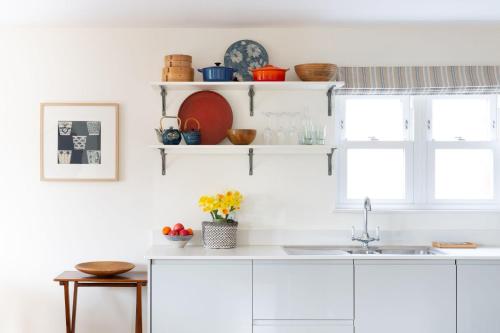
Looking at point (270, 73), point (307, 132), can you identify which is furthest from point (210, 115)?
point (307, 132)

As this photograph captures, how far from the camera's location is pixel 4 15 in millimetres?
3855

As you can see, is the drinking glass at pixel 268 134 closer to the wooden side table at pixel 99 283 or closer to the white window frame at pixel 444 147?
the white window frame at pixel 444 147

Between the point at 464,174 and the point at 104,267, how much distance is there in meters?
2.48

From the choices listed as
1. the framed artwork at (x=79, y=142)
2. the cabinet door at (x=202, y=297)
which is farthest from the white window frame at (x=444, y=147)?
the framed artwork at (x=79, y=142)

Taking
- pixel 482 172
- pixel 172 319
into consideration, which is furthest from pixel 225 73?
pixel 482 172

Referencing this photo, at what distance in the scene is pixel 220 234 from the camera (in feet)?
12.7

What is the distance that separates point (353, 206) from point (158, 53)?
1.67 metres

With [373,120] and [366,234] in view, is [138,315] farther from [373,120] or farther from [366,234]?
[373,120]

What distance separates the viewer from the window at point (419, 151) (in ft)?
13.9

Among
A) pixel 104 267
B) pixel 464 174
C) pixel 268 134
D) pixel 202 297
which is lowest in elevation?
pixel 202 297

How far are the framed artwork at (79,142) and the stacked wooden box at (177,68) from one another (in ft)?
1.52

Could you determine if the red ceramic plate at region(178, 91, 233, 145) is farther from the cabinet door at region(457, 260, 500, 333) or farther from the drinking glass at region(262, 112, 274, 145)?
the cabinet door at region(457, 260, 500, 333)

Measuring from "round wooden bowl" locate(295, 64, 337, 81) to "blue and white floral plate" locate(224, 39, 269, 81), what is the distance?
295 mm

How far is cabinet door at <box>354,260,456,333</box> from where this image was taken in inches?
141
